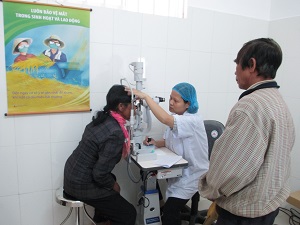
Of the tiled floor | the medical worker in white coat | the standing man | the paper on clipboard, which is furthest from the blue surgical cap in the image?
the tiled floor

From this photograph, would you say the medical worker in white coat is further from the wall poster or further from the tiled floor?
the wall poster

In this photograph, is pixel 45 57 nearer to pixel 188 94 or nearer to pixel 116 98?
pixel 116 98

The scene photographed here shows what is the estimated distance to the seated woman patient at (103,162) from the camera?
1611 millimetres

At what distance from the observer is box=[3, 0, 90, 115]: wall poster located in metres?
1.74

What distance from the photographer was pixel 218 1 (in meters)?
2.40

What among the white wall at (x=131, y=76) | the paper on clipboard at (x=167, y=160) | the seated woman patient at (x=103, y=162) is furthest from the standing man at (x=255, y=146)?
the white wall at (x=131, y=76)

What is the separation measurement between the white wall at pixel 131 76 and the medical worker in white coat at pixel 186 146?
17.2 inches

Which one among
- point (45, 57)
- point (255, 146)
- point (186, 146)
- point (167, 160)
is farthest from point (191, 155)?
point (45, 57)

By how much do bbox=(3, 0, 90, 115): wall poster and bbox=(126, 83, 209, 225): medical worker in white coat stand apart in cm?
74

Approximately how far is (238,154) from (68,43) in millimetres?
1436

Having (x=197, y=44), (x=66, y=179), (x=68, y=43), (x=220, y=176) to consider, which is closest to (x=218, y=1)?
(x=197, y=44)

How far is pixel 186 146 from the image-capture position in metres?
1.94

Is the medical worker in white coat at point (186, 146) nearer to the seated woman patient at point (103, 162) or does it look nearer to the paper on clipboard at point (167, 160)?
the paper on clipboard at point (167, 160)

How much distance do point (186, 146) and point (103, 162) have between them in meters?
0.66
